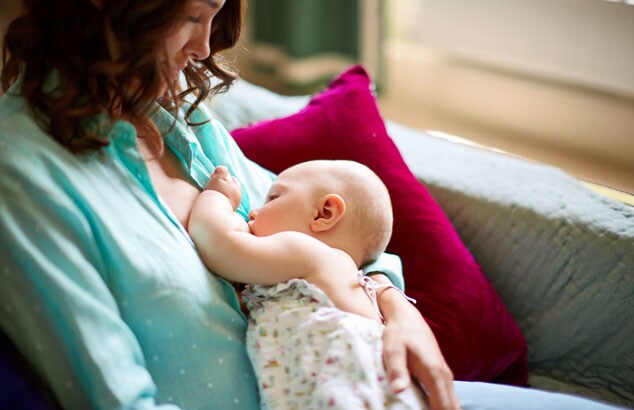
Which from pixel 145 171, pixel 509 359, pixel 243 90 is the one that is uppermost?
pixel 145 171

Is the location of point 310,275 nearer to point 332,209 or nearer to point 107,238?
point 332,209

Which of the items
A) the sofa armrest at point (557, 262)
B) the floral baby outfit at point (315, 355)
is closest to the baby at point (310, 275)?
the floral baby outfit at point (315, 355)

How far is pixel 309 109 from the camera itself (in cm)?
166

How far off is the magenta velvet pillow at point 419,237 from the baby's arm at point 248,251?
0.38 m

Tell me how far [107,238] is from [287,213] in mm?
338

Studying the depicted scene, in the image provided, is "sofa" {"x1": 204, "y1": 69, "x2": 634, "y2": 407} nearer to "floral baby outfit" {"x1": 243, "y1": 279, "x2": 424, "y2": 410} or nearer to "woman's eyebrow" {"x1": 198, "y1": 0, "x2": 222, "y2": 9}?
"floral baby outfit" {"x1": 243, "y1": 279, "x2": 424, "y2": 410}

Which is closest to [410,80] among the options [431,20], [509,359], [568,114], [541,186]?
[431,20]

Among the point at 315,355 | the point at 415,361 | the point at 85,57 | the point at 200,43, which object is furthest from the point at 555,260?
the point at 85,57

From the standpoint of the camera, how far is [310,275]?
1.12 metres

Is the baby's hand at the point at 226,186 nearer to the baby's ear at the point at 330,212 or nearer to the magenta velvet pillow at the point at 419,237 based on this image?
the baby's ear at the point at 330,212

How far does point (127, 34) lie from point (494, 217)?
0.92 meters

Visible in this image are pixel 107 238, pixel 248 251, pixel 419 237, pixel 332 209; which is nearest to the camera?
pixel 107 238

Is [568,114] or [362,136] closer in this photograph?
[362,136]

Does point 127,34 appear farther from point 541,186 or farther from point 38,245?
point 541,186
